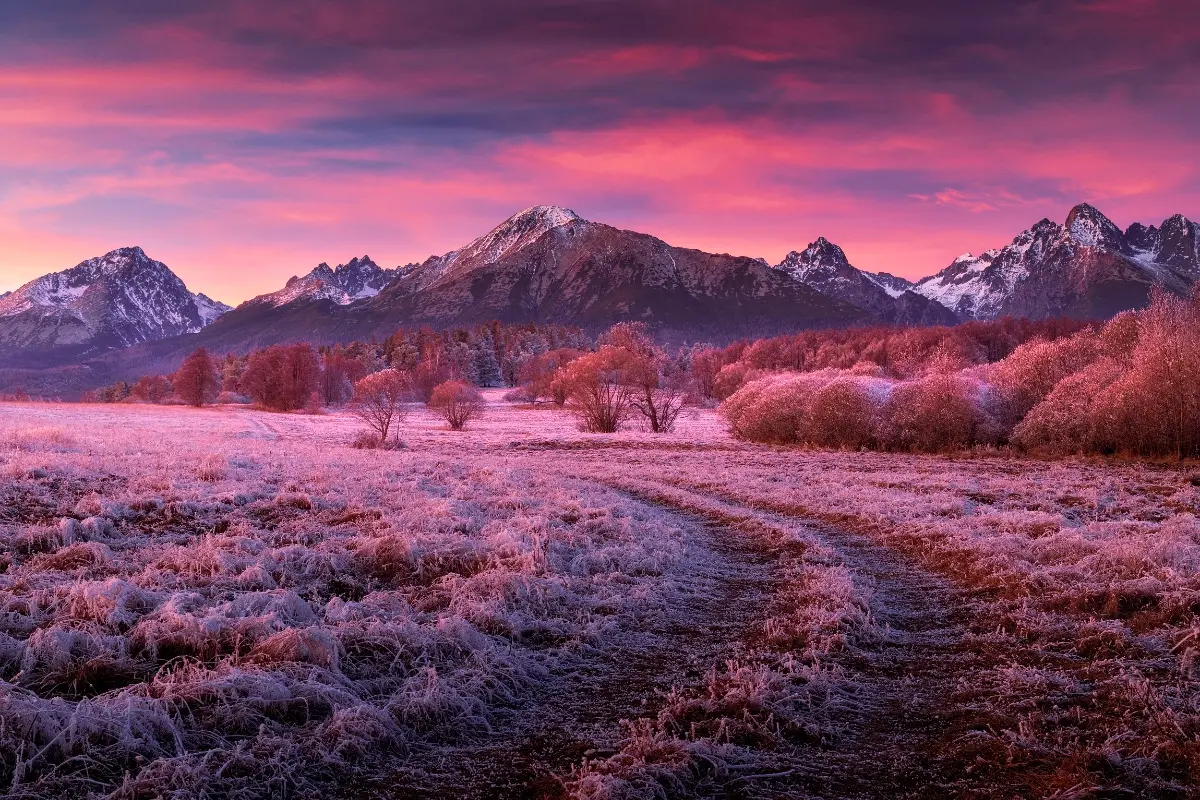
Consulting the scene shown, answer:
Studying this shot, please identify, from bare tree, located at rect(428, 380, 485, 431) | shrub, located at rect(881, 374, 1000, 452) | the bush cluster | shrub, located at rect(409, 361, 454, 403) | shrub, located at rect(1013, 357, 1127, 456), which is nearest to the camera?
the bush cluster

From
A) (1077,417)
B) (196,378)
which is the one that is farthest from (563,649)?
(196,378)

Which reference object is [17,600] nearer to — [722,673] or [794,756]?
[722,673]

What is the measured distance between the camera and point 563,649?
883 centimetres

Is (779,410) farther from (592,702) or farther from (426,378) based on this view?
(426,378)

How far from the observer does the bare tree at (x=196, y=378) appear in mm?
103312

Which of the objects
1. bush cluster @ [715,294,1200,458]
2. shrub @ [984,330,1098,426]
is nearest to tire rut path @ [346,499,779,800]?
bush cluster @ [715,294,1200,458]

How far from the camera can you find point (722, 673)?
798 cm

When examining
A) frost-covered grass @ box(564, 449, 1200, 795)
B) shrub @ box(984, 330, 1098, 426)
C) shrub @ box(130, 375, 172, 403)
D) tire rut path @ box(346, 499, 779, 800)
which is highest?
shrub @ box(984, 330, 1098, 426)

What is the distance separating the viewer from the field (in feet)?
19.1

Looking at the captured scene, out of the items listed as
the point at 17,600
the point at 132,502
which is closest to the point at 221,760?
the point at 17,600

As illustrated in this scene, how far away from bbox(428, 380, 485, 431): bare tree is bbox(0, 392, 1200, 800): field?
174 ft

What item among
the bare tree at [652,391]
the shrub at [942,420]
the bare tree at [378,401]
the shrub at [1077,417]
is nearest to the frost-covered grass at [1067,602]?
the shrub at [1077,417]

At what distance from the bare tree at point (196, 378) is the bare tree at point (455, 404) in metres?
50.7

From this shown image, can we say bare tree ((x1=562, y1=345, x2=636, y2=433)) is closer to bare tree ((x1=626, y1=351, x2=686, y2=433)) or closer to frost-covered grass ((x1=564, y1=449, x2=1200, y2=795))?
bare tree ((x1=626, y1=351, x2=686, y2=433))
